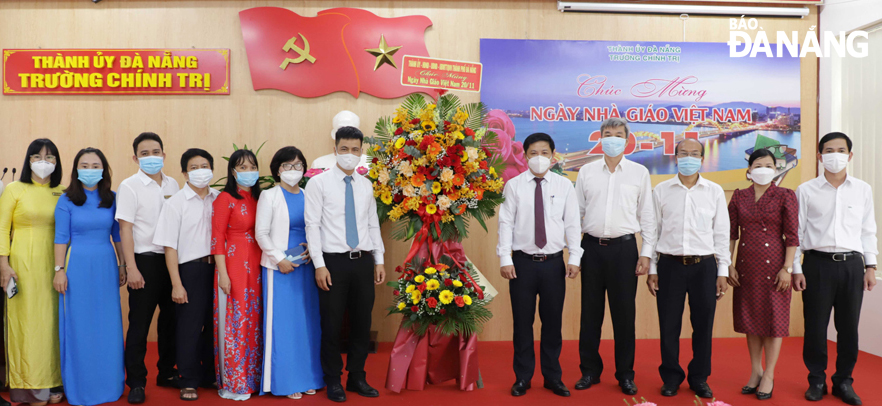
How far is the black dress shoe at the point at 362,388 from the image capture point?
3316 millimetres

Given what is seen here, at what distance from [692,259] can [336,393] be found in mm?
2299

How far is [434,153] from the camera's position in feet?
10.4

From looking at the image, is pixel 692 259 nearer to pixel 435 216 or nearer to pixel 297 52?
pixel 435 216

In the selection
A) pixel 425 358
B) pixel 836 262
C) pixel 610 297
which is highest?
pixel 836 262

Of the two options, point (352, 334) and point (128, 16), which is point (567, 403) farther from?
point (128, 16)

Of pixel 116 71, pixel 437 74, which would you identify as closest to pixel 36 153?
pixel 116 71

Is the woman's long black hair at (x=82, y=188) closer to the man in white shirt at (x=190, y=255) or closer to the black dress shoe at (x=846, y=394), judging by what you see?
the man in white shirt at (x=190, y=255)

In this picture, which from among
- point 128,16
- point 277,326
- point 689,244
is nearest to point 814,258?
point 689,244

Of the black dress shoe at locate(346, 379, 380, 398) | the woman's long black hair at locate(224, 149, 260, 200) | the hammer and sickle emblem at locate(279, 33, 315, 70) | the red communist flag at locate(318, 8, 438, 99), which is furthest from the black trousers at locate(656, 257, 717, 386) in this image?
the hammer and sickle emblem at locate(279, 33, 315, 70)

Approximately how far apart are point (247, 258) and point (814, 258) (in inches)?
137

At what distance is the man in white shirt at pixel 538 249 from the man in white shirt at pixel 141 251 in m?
2.12

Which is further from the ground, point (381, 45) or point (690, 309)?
point (381, 45)

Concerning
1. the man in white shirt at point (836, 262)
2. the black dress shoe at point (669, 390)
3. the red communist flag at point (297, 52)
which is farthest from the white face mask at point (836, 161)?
the red communist flag at point (297, 52)

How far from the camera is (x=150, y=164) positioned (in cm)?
329
